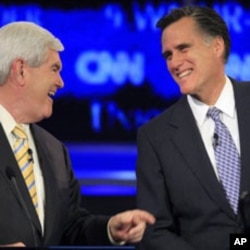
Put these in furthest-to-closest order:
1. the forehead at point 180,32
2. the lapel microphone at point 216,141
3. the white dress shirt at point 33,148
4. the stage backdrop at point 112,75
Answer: the stage backdrop at point 112,75
the forehead at point 180,32
the lapel microphone at point 216,141
the white dress shirt at point 33,148

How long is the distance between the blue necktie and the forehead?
0.33m

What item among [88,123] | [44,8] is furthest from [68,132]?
[44,8]

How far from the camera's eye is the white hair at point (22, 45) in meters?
2.70

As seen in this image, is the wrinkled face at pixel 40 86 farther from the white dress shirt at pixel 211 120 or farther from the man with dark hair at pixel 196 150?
the white dress shirt at pixel 211 120

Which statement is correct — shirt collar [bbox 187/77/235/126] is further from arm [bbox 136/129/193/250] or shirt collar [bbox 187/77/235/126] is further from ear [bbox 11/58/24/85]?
ear [bbox 11/58/24/85]

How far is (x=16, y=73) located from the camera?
2.72 meters

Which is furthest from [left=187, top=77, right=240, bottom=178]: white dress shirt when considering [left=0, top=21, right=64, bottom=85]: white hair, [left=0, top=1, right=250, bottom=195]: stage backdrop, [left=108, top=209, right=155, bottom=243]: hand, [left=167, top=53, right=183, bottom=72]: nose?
[left=0, top=1, right=250, bottom=195]: stage backdrop

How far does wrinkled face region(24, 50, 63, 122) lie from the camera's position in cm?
275

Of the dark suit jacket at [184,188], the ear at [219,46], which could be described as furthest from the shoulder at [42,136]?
the ear at [219,46]

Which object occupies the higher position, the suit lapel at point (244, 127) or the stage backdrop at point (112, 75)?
the stage backdrop at point (112, 75)

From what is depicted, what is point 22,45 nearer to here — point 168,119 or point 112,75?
point 168,119

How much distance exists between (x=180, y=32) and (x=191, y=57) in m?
0.09

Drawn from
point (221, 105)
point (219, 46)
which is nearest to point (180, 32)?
point (219, 46)

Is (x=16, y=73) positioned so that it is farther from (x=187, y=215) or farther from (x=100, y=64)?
(x=100, y=64)
